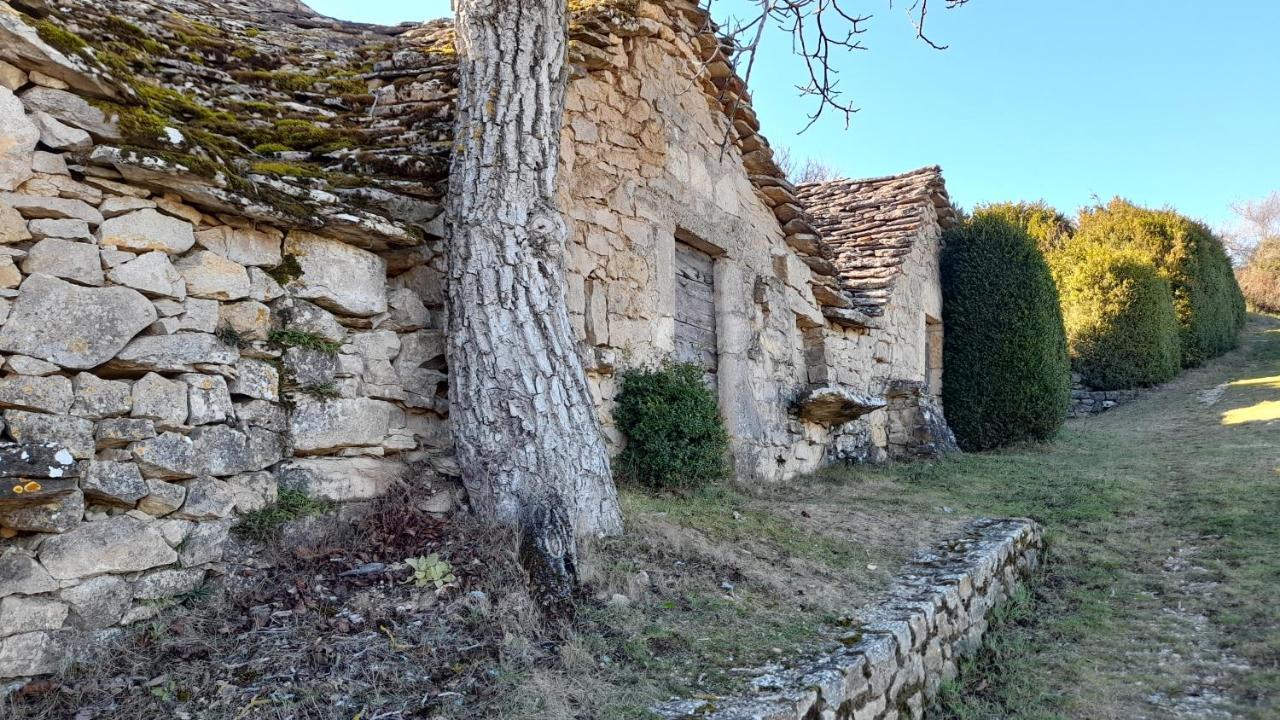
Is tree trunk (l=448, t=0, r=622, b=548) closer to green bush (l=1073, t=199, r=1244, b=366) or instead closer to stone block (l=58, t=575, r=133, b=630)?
stone block (l=58, t=575, r=133, b=630)

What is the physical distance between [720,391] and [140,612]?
4855 millimetres

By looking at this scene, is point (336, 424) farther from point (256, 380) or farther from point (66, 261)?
point (66, 261)

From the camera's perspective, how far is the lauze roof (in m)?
10.0

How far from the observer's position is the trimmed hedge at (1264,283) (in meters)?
24.5

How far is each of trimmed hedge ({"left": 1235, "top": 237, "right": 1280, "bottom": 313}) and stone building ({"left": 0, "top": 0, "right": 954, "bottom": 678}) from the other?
2512 centimetres

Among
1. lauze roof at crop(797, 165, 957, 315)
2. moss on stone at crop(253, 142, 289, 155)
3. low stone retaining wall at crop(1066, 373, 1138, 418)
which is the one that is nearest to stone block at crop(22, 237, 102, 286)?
moss on stone at crop(253, 142, 289, 155)

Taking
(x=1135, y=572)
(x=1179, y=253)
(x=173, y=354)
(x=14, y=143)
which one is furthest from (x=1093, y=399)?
(x=14, y=143)

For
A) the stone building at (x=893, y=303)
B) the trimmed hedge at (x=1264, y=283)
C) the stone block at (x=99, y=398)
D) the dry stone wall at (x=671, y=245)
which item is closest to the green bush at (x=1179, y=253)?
the stone building at (x=893, y=303)

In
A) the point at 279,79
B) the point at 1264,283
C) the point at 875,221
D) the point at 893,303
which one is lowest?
the point at 893,303

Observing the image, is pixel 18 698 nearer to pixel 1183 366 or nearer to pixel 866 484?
pixel 866 484

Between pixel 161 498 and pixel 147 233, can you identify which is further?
pixel 147 233

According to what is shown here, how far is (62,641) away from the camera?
285 centimetres

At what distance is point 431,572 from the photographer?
11.6 ft

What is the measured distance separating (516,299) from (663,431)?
183 centimetres
